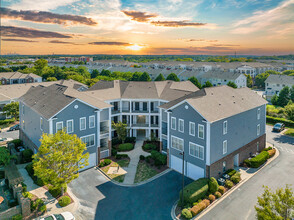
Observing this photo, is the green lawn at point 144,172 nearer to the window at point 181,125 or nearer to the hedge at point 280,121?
the window at point 181,125

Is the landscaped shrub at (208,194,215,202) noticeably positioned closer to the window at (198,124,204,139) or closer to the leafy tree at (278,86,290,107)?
the window at (198,124,204,139)

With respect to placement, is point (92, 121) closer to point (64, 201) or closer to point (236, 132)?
point (64, 201)

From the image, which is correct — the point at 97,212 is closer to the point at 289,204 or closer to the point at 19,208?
the point at 19,208

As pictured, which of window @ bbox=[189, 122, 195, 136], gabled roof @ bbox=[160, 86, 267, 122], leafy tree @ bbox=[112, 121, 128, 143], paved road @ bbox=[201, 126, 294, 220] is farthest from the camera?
leafy tree @ bbox=[112, 121, 128, 143]

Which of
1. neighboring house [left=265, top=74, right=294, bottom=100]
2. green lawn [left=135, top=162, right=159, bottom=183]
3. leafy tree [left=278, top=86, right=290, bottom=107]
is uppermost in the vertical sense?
neighboring house [left=265, top=74, right=294, bottom=100]

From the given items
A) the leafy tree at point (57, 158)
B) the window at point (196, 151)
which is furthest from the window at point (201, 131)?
the leafy tree at point (57, 158)

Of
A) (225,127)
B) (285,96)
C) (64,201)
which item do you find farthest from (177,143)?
(285,96)

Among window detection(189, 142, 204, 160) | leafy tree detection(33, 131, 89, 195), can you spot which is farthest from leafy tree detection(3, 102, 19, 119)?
window detection(189, 142, 204, 160)

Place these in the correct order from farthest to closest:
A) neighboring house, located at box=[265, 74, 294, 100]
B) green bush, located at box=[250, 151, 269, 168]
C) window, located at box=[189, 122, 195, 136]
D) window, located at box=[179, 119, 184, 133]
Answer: neighboring house, located at box=[265, 74, 294, 100] < green bush, located at box=[250, 151, 269, 168] < window, located at box=[179, 119, 184, 133] < window, located at box=[189, 122, 195, 136]
